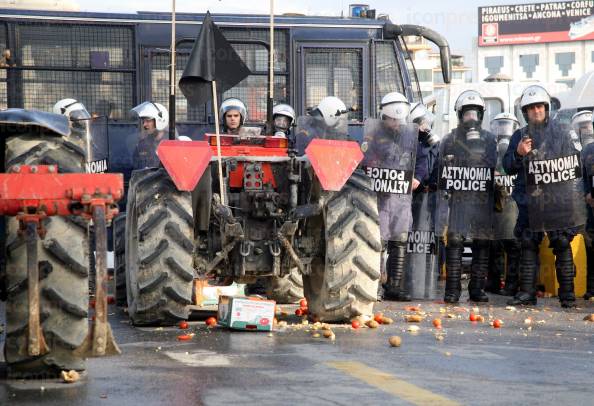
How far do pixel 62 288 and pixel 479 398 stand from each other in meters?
2.26

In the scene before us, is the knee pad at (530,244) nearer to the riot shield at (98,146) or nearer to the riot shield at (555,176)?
the riot shield at (555,176)

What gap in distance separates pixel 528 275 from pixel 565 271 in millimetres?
377

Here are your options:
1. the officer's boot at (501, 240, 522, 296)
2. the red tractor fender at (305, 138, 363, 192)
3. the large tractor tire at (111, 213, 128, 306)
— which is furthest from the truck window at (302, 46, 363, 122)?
the red tractor fender at (305, 138, 363, 192)

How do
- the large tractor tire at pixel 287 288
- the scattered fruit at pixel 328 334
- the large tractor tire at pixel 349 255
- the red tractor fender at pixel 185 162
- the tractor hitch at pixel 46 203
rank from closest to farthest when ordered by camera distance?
the tractor hitch at pixel 46 203
the scattered fruit at pixel 328 334
the red tractor fender at pixel 185 162
the large tractor tire at pixel 349 255
the large tractor tire at pixel 287 288

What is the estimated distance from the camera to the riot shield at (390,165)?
15016 millimetres

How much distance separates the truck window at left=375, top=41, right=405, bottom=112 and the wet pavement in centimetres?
640

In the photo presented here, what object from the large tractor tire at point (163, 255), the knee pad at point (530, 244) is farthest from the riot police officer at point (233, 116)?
the knee pad at point (530, 244)

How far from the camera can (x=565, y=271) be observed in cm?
1461

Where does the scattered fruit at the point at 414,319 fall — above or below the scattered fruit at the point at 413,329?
below

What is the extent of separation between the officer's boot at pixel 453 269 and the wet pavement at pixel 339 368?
8.89 feet

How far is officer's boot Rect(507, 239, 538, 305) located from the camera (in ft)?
48.0

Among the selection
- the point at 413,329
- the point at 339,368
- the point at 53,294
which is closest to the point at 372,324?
the point at 413,329

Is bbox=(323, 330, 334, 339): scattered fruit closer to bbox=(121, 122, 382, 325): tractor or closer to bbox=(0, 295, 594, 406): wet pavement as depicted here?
bbox=(0, 295, 594, 406): wet pavement

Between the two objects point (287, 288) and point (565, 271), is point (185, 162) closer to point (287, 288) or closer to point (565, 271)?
point (287, 288)
